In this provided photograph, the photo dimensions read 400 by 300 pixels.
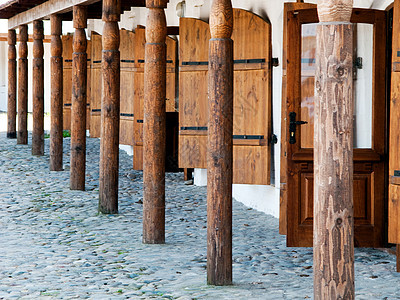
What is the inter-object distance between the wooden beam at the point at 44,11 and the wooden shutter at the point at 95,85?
127cm

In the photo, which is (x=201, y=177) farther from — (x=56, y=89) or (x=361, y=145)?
(x=361, y=145)

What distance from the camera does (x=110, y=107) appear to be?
8.80 m

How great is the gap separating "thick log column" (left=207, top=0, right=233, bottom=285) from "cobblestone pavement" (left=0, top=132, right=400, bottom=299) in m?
0.30

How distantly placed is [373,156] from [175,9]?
589 centimetres

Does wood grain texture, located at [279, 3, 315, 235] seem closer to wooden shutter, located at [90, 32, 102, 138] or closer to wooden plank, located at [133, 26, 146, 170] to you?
wooden plank, located at [133, 26, 146, 170]

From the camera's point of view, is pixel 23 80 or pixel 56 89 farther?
pixel 23 80

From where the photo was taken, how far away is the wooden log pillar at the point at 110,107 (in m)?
8.66

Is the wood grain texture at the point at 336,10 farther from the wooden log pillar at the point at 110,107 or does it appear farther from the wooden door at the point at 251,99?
the wooden log pillar at the point at 110,107

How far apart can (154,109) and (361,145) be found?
204 cm

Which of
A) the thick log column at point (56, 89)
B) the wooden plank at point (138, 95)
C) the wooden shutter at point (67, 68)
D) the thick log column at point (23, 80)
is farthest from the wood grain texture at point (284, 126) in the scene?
the wooden shutter at point (67, 68)

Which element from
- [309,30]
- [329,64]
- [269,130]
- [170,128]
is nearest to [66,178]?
[170,128]

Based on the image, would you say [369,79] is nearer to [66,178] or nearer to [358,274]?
[358,274]

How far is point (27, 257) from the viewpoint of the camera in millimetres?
6676

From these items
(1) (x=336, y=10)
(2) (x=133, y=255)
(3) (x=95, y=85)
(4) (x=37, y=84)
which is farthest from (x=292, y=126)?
(3) (x=95, y=85)
